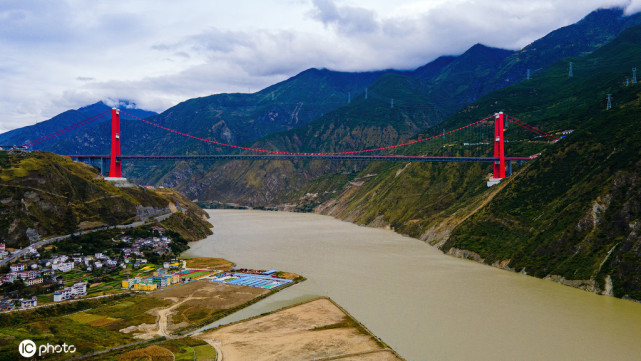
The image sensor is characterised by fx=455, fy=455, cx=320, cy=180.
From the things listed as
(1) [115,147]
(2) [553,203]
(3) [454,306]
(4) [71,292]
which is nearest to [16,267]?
(4) [71,292]

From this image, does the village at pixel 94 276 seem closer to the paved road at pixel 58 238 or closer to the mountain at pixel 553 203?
the paved road at pixel 58 238

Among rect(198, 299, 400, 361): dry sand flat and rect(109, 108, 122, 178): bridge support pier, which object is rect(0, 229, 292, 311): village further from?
rect(109, 108, 122, 178): bridge support pier

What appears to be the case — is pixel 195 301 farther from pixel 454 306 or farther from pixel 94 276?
pixel 454 306

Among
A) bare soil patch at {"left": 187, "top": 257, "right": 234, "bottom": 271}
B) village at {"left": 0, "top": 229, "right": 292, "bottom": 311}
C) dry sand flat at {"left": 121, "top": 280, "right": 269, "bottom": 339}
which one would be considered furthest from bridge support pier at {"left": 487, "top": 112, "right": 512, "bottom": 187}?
dry sand flat at {"left": 121, "top": 280, "right": 269, "bottom": 339}

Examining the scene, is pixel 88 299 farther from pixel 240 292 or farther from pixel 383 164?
pixel 383 164

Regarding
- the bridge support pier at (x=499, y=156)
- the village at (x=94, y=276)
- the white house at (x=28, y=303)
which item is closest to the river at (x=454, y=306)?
the village at (x=94, y=276)

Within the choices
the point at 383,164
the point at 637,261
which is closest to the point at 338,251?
the point at 637,261
